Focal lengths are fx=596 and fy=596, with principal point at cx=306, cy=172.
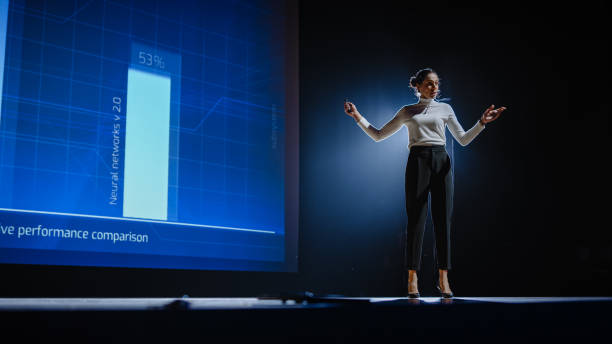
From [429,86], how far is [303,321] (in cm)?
176

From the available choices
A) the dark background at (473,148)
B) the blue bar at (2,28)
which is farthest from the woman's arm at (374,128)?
the blue bar at (2,28)

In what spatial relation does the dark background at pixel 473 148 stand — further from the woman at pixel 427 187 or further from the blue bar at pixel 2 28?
the blue bar at pixel 2 28

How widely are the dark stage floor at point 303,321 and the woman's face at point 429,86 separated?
126 centimetres

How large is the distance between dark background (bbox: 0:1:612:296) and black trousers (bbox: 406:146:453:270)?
904mm

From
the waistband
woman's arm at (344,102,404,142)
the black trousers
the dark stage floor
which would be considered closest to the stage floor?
the dark stage floor

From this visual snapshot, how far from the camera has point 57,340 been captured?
731 millimetres

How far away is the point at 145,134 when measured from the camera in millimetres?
2502

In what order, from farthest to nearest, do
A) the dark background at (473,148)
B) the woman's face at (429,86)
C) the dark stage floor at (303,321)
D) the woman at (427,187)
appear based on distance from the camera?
the dark background at (473,148), the woman's face at (429,86), the woman at (427,187), the dark stage floor at (303,321)

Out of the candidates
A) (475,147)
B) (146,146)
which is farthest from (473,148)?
(146,146)

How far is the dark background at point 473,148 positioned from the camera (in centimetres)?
331

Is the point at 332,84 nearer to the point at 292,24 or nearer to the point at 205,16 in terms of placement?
the point at 292,24

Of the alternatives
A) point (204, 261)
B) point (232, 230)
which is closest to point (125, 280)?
point (204, 261)

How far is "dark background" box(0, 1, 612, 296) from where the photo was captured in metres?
3.31

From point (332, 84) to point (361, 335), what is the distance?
249cm
